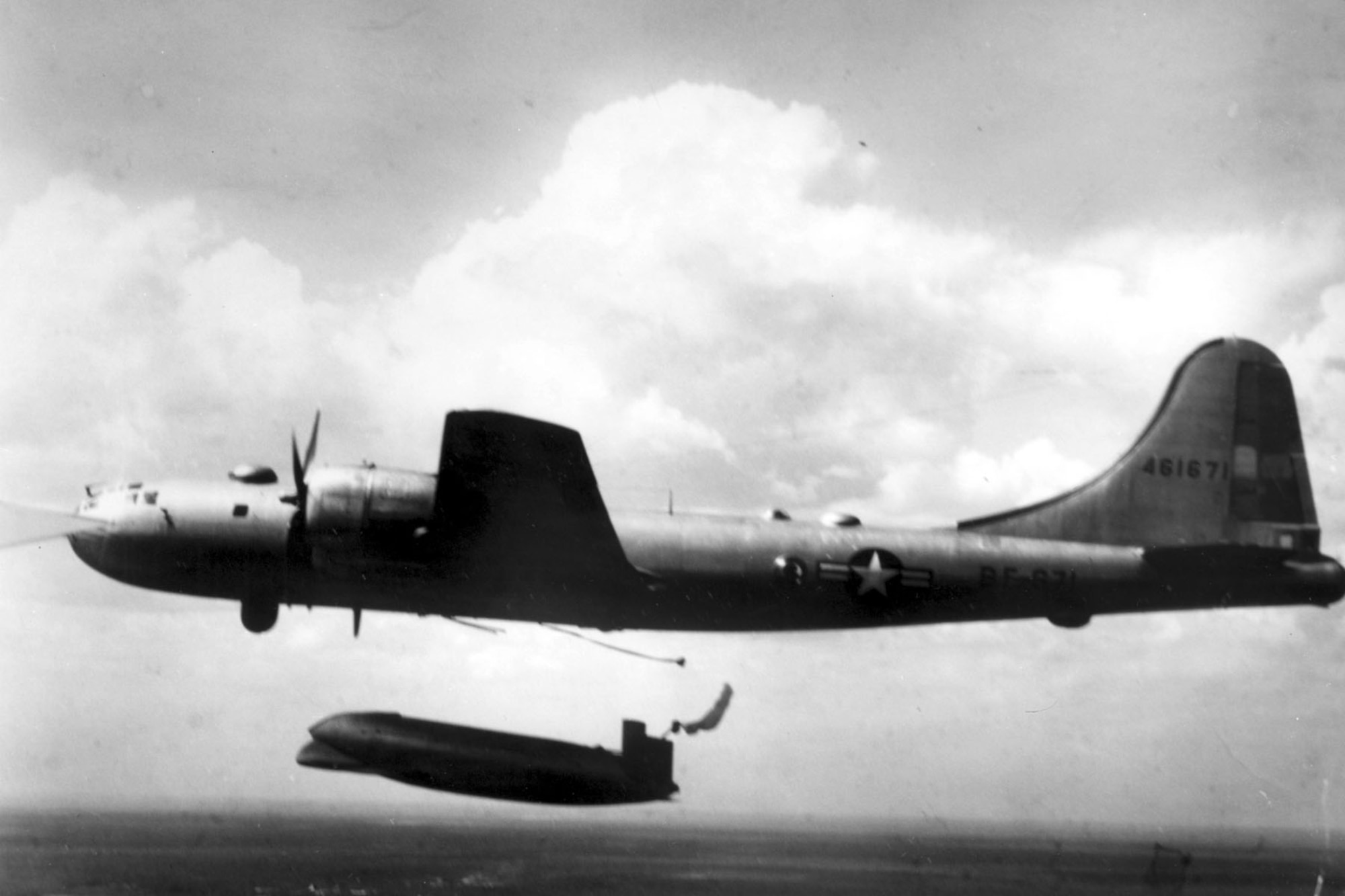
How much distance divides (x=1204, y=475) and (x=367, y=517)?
11.3 meters

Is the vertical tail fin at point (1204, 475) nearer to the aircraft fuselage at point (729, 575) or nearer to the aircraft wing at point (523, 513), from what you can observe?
the aircraft fuselage at point (729, 575)

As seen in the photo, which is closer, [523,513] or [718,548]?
[523,513]

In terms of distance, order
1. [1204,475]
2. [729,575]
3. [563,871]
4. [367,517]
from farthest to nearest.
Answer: [563,871]
[1204,475]
[729,575]
[367,517]

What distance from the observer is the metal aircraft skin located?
12.4 m

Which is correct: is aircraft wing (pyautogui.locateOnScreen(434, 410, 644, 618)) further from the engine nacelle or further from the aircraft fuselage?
the engine nacelle

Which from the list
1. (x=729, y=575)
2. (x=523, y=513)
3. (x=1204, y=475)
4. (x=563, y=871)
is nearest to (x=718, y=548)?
(x=729, y=575)

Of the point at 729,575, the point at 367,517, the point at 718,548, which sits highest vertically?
the point at 367,517

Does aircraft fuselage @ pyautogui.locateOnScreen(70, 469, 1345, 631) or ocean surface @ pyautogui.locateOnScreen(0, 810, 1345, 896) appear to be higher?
aircraft fuselage @ pyautogui.locateOnScreen(70, 469, 1345, 631)

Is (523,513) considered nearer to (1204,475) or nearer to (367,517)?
(367,517)

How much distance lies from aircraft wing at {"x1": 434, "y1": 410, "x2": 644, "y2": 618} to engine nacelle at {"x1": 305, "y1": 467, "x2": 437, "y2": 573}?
277 millimetres

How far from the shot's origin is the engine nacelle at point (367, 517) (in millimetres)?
12125

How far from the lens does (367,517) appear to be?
12.1m

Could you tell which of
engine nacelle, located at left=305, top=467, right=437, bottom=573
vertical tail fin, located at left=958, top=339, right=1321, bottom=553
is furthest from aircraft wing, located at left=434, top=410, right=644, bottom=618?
vertical tail fin, located at left=958, top=339, right=1321, bottom=553

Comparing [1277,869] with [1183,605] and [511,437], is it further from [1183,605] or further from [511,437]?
[511,437]
